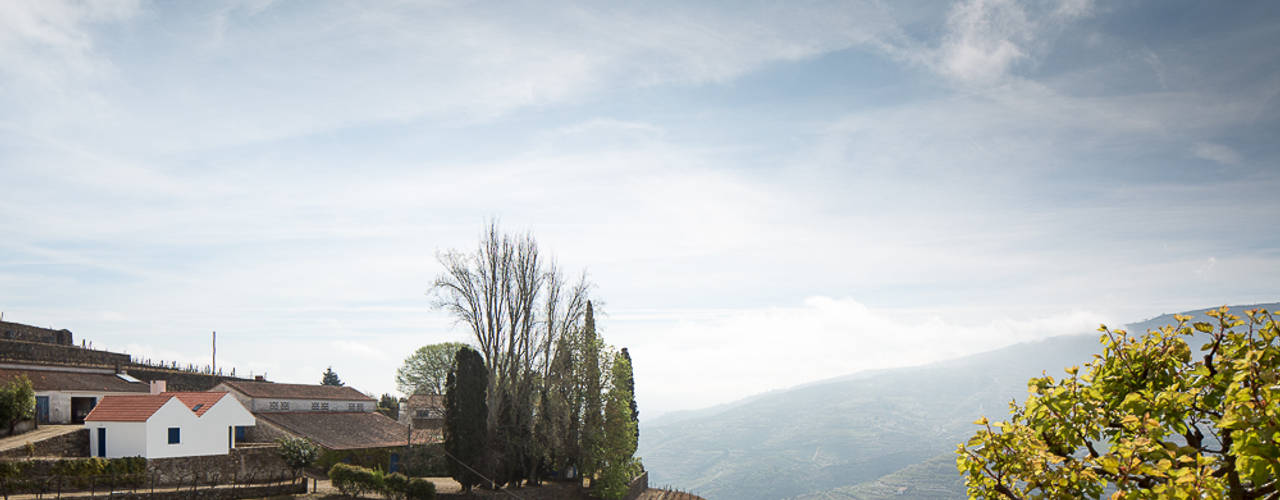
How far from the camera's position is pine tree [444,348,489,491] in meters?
28.3

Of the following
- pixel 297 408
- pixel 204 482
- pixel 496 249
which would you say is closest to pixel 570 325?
pixel 496 249

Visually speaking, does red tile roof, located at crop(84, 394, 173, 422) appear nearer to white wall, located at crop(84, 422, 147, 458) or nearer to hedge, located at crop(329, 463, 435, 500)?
white wall, located at crop(84, 422, 147, 458)

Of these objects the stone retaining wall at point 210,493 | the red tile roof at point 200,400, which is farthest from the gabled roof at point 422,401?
the stone retaining wall at point 210,493

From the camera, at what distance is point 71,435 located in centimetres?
2820

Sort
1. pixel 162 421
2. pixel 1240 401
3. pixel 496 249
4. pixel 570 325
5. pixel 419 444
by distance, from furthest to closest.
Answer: pixel 419 444 < pixel 570 325 < pixel 496 249 < pixel 162 421 < pixel 1240 401

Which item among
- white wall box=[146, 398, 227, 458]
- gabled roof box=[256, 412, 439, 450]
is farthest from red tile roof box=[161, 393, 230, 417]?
gabled roof box=[256, 412, 439, 450]

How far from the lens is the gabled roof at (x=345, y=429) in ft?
121

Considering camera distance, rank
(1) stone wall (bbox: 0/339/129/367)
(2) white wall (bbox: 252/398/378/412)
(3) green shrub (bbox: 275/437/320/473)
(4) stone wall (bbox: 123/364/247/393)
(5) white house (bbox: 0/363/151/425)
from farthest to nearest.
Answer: (4) stone wall (bbox: 123/364/247/393) < (2) white wall (bbox: 252/398/378/412) < (1) stone wall (bbox: 0/339/129/367) < (5) white house (bbox: 0/363/151/425) < (3) green shrub (bbox: 275/437/320/473)

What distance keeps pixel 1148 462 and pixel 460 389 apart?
26.6 meters

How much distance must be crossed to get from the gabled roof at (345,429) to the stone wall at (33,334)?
20.8m

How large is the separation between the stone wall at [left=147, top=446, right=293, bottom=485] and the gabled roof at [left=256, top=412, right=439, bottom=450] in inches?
187

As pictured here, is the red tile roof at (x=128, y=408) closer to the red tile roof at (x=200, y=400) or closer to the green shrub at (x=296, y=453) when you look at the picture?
the red tile roof at (x=200, y=400)

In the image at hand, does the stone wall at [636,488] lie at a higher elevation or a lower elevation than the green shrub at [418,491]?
lower

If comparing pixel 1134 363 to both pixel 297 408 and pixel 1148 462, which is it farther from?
pixel 297 408
